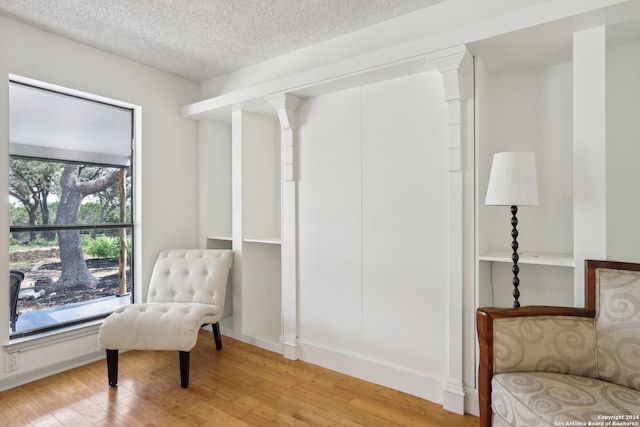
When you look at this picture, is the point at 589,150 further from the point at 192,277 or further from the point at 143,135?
the point at 143,135

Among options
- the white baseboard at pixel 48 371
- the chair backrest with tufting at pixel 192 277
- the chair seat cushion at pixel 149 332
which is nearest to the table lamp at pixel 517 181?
the chair seat cushion at pixel 149 332

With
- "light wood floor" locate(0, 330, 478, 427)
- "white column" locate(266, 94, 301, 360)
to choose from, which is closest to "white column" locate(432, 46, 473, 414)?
"light wood floor" locate(0, 330, 478, 427)

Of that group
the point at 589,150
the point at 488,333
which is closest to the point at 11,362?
the point at 488,333

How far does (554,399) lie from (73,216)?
3307 mm

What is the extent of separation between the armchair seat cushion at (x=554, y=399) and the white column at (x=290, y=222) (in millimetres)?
1636

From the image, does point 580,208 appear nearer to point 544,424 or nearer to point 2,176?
point 544,424

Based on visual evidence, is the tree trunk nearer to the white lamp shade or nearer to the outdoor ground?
the outdoor ground

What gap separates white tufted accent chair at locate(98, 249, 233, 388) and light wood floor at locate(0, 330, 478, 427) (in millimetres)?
198

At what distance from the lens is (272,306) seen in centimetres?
344

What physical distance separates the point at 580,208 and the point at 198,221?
3186 millimetres

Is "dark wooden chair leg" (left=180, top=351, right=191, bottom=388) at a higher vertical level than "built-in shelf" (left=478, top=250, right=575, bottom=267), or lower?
lower

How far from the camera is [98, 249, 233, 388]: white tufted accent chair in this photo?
7.71 feet

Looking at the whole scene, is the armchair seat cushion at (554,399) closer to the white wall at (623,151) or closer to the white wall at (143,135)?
the white wall at (623,151)

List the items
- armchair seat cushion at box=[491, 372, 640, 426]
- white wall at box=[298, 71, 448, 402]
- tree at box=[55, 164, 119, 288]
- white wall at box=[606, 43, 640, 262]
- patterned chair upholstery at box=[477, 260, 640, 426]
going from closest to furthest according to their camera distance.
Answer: armchair seat cushion at box=[491, 372, 640, 426]
patterned chair upholstery at box=[477, 260, 640, 426]
white wall at box=[606, 43, 640, 262]
white wall at box=[298, 71, 448, 402]
tree at box=[55, 164, 119, 288]
